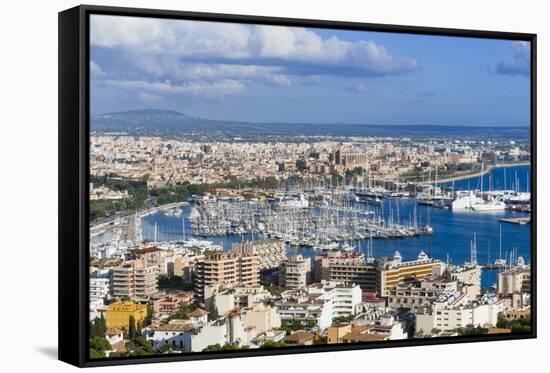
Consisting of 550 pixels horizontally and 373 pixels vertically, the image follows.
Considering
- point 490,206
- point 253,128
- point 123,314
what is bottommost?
point 123,314

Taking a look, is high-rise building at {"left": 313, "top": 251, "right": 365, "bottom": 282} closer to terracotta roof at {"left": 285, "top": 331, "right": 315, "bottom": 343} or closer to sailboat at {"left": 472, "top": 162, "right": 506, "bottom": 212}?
terracotta roof at {"left": 285, "top": 331, "right": 315, "bottom": 343}

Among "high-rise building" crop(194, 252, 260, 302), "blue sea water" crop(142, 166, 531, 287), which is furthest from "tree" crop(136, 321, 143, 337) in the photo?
"blue sea water" crop(142, 166, 531, 287)

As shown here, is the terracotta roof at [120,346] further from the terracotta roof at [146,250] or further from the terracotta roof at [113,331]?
the terracotta roof at [146,250]

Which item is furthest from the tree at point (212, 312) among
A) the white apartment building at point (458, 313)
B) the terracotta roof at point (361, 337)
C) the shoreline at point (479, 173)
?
the shoreline at point (479, 173)

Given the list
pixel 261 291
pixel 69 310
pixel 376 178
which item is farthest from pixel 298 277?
pixel 69 310

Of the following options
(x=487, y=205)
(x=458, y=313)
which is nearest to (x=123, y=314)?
(x=458, y=313)

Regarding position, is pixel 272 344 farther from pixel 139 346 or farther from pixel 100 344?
pixel 100 344
